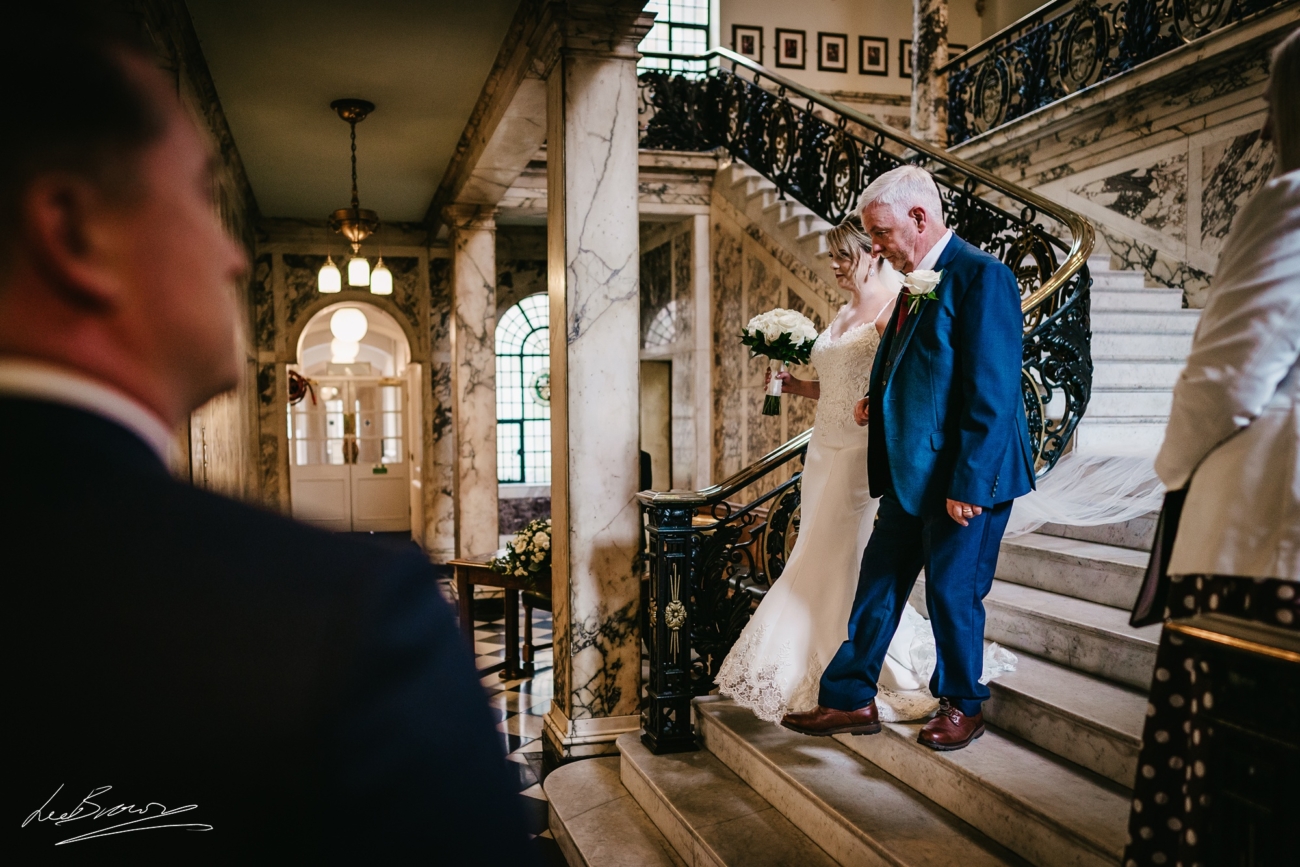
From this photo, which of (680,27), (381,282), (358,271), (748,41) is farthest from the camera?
(748,41)

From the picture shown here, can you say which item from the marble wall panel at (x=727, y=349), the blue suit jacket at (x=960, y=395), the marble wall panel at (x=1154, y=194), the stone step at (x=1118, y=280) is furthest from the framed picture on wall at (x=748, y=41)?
the blue suit jacket at (x=960, y=395)

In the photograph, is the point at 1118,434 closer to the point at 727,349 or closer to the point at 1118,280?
the point at 1118,280

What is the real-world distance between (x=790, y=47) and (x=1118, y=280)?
872cm

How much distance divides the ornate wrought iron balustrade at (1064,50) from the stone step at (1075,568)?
4.50 metres

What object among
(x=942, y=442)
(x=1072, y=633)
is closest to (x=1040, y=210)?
(x=1072, y=633)

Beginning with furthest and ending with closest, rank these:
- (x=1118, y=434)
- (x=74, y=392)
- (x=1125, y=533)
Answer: (x=1118, y=434)
(x=1125, y=533)
(x=74, y=392)

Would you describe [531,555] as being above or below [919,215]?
below

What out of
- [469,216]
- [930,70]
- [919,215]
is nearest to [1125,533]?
[919,215]

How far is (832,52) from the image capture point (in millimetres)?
13984

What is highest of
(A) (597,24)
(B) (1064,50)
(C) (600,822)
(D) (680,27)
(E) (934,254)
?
(D) (680,27)

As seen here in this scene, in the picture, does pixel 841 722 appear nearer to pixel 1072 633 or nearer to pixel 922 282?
pixel 1072 633

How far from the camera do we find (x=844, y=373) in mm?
3596

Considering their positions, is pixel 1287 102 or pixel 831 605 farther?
pixel 831 605

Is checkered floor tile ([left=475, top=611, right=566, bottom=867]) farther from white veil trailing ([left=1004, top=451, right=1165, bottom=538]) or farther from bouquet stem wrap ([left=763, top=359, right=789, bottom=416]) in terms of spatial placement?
white veil trailing ([left=1004, top=451, right=1165, bottom=538])
